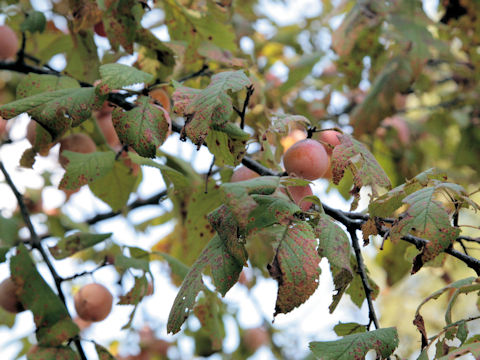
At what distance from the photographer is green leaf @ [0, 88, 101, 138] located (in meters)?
0.95

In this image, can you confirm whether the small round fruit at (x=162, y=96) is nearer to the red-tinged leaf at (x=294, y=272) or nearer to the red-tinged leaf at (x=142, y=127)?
the red-tinged leaf at (x=142, y=127)

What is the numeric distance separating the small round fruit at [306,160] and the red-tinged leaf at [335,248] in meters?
0.19

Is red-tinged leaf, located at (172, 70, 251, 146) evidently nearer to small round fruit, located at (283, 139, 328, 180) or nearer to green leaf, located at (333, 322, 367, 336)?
small round fruit, located at (283, 139, 328, 180)

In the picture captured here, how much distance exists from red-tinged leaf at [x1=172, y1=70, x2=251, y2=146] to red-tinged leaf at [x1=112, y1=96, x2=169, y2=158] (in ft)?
0.19

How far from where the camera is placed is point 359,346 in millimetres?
809

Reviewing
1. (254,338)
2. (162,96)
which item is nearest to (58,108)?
(162,96)

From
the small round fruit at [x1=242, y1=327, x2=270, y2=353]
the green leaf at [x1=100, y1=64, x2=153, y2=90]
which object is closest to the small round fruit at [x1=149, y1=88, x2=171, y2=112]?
the green leaf at [x1=100, y1=64, x2=153, y2=90]

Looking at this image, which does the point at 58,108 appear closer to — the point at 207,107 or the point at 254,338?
the point at 207,107

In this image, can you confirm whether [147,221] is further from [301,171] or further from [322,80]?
[301,171]

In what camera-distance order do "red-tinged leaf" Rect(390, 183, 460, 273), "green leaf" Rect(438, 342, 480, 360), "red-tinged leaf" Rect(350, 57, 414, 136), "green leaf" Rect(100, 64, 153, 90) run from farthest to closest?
"red-tinged leaf" Rect(350, 57, 414, 136)
"green leaf" Rect(100, 64, 153, 90)
"red-tinged leaf" Rect(390, 183, 460, 273)
"green leaf" Rect(438, 342, 480, 360)

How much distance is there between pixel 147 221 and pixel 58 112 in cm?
147

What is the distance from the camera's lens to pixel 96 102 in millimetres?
981

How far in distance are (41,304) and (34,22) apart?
63 centimetres

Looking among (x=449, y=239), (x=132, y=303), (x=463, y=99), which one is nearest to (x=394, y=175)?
(x=463, y=99)
